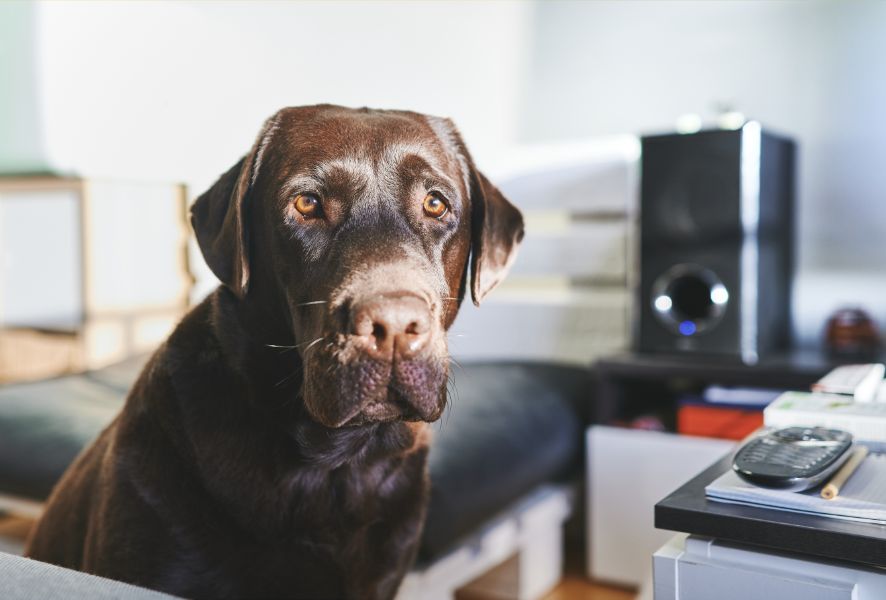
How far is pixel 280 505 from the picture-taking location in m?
0.78

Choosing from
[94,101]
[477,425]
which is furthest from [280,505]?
[477,425]

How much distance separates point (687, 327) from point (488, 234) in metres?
1.58

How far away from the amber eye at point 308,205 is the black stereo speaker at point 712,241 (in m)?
1.68

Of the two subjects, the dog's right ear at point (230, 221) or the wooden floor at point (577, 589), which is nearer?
the dog's right ear at point (230, 221)

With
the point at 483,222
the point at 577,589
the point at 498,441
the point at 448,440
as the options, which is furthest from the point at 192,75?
the point at 577,589

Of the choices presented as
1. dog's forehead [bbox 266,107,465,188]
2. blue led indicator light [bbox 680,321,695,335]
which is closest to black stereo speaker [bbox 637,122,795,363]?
blue led indicator light [bbox 680,321,695,335]

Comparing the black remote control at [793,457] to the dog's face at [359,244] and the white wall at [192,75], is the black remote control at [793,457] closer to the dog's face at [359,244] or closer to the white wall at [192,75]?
the dog's face at [359,244]

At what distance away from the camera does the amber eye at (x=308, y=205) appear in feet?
2.39

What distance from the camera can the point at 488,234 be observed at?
84 cm

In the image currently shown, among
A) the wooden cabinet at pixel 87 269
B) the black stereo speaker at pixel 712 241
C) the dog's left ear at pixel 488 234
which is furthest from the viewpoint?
the black stereo speaker at pixel 712 241

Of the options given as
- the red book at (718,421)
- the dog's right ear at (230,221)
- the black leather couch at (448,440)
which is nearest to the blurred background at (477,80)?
the dog's right ear at (230,221)

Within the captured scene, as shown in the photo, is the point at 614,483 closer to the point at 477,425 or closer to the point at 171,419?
the point at 477,425

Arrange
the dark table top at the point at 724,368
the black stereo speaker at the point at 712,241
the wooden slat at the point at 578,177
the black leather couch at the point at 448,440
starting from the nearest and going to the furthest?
the black leather couch at the point at 448,440, the dark table top at the point at 724,368, the black stereo speaker at the point at 712,241, the wooden slat at the point at 578,177

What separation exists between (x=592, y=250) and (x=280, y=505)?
2.03 metres
